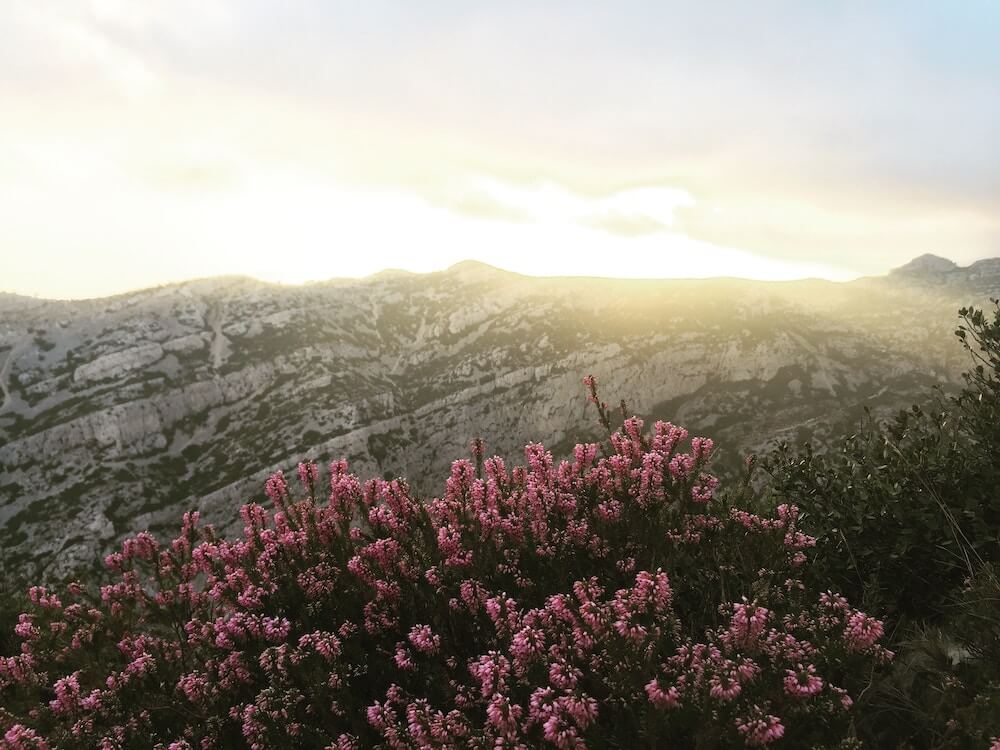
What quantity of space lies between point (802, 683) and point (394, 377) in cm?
13753

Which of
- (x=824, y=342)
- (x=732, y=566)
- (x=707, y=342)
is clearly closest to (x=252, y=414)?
(x=707, y=342)

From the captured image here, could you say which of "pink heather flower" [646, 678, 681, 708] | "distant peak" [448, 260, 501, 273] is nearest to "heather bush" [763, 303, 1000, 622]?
"pink heather flower" [646, 678, 681, 708]

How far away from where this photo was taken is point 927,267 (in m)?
164

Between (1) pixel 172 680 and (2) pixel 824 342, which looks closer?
(1) pixel 172 680

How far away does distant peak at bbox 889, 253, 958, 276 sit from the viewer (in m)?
156

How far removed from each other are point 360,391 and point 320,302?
4764cm

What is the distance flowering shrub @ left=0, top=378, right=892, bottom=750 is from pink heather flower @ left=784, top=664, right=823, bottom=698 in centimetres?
1

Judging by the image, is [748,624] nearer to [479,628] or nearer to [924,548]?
[479,628]

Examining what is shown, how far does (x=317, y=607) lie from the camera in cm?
634

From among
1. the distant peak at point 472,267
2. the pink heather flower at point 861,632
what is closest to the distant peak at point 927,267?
the distant peak at point 472,267

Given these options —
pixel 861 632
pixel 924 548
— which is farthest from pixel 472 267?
pixel 861 632

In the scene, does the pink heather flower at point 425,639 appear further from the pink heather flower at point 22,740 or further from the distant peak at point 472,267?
the distant peak at point 472,267

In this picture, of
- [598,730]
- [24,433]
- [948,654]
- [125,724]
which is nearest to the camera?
[598,730]

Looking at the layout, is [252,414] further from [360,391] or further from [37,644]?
[37,644]
